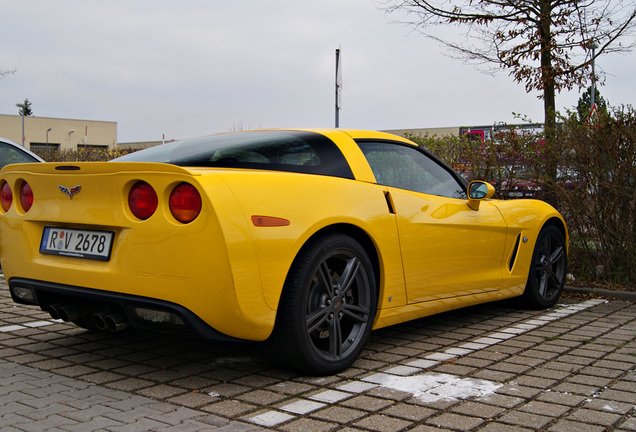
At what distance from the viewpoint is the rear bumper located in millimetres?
3271

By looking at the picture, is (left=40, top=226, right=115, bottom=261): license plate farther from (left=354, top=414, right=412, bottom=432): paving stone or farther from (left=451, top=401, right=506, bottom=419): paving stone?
(left=451, top=401, right=506, bottom=419): paving stone

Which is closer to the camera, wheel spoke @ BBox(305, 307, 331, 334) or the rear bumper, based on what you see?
the rear bumper

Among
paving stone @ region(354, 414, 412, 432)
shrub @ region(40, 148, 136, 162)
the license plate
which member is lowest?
paving stone @ region(354, 414, 412, 432)

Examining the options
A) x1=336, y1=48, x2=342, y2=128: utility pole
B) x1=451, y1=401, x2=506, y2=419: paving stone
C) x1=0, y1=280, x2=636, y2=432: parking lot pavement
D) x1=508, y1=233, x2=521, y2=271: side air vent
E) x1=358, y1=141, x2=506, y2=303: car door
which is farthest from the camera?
x1=336, y1=48, x2=342, y2=128: utility pole

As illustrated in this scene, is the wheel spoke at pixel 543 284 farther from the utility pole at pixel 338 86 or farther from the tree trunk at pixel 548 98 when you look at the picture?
the utility pole at pixel 338 86

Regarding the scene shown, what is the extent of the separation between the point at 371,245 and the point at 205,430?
160 cm

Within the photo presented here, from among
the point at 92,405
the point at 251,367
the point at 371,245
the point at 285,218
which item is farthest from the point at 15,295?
the point at 371,245

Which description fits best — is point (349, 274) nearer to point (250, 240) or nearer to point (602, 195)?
point (250, 240)

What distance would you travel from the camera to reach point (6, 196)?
4086 millimetres

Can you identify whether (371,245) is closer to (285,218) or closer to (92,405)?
(285,218)

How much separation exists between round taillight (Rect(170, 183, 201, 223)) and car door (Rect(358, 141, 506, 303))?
1384 millimetres

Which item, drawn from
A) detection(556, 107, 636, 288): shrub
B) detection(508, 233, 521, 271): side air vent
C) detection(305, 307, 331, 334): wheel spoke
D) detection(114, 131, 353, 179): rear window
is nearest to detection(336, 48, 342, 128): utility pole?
detection(556, 107, 636, 288): shrub

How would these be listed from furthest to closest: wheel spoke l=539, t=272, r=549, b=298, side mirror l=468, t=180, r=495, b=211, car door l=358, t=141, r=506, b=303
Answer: wheel spoke l=539, t=272, r=549, b=298, side mirror l=468, t=180, r=495, b=211, car door l=358, t=141, r=506, b=303

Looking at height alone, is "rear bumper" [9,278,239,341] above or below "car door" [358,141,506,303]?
below
